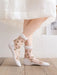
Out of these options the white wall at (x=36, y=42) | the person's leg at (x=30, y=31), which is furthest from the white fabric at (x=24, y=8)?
the white wall at (x=36, y=42)

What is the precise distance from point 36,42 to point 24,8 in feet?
2.61

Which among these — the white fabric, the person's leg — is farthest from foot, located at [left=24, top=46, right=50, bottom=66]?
the white fabric

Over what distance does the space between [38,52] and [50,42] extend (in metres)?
0.18

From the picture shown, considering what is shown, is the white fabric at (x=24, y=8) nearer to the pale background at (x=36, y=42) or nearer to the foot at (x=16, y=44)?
the foot at (x=16, y=44)

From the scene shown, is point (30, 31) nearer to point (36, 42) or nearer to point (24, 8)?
point (24, 8)

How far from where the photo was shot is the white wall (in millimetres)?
1894

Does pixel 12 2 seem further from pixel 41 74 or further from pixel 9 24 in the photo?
pixel 9 24

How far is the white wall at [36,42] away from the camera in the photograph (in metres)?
1.89

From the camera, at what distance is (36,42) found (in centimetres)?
192

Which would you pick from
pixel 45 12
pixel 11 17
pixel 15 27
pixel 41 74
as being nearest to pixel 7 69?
pixel 41 74

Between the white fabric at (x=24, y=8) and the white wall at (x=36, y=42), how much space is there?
68 cm

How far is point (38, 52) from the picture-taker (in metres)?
1.94

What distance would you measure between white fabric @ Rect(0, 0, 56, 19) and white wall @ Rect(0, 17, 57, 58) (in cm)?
68

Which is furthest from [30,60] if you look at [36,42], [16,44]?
[36,42]
